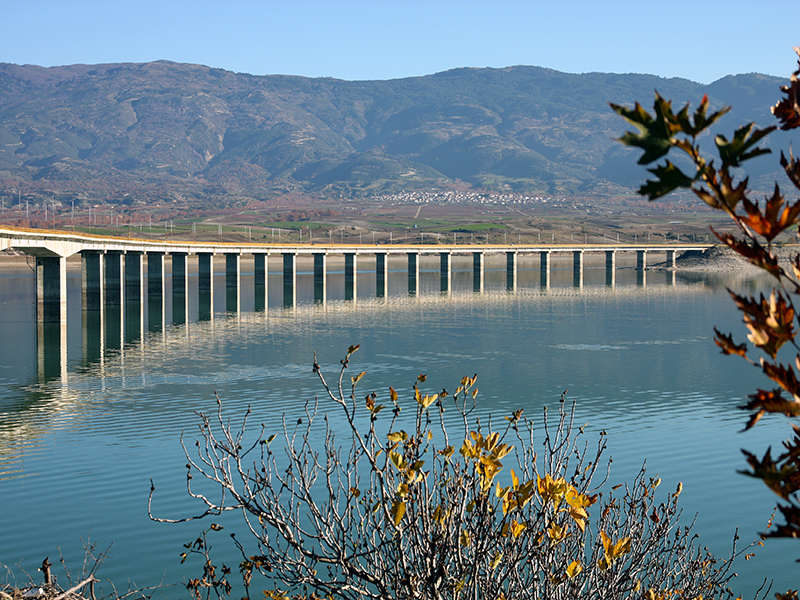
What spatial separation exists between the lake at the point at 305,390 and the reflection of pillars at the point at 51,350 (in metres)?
0.28

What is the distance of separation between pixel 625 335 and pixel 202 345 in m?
29.0

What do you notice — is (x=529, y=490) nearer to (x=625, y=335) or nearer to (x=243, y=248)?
(x=625, y=335)

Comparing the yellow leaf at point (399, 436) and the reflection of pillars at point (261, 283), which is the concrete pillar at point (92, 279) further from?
the yellow leaf at point (399, 436)

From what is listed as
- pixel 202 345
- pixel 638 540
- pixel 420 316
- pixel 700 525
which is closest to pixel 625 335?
pixel 420 316

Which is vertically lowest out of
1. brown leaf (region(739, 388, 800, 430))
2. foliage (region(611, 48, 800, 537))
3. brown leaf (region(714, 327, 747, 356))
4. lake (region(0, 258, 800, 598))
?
lake (region(0, 258, 800, 598))

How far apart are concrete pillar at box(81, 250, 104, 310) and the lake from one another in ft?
15.9

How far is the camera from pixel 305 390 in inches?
1499

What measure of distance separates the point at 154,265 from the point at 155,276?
164 centimetres

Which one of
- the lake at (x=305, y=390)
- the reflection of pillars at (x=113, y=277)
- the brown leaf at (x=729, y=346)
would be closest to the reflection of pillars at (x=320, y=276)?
the lake at (x=305, y=390)

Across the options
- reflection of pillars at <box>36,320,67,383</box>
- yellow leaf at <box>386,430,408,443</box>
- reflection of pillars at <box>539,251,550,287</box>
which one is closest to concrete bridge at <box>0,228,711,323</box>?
reflection of pillars at <box>539,251,550,287</box>

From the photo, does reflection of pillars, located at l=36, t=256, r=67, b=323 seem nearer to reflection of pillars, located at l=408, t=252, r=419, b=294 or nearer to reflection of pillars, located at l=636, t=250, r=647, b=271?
reflection of pillars, located at l=408, t=252, r=419, b=294

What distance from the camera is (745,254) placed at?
2.99 metres

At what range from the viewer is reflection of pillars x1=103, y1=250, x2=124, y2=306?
82.8m

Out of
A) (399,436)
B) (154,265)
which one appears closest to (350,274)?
(154,265)
